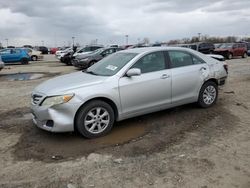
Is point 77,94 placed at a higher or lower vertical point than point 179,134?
higher

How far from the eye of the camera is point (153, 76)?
623 cm

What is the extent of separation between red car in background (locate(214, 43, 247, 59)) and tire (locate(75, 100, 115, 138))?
25.7m

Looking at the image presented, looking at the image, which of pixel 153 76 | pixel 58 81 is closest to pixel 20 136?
pixel 58 81

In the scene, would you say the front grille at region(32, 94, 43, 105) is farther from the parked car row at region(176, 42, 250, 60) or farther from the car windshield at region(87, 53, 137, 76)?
the parked car row at region(176, 42, 250, 60)

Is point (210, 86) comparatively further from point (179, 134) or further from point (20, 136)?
point (20, 136)

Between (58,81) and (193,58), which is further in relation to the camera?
(193,58)

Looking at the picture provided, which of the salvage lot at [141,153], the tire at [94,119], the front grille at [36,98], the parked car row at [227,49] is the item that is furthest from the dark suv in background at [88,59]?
the tire at [94,119]

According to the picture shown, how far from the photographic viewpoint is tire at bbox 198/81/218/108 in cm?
721

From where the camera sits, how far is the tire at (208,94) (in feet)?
23.7

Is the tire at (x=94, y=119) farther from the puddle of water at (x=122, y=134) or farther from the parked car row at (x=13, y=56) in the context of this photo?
the parked car row at (x=13, y=56)

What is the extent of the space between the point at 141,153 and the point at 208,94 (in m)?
3.20

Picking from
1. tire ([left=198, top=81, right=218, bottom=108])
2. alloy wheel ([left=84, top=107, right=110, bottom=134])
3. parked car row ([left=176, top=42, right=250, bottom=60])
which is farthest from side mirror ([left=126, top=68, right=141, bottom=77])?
parked car row ([left=176, top=42, right=250, bottom=60])

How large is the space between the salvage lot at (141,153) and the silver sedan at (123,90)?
347 mm

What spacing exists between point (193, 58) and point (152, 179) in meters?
3.90
